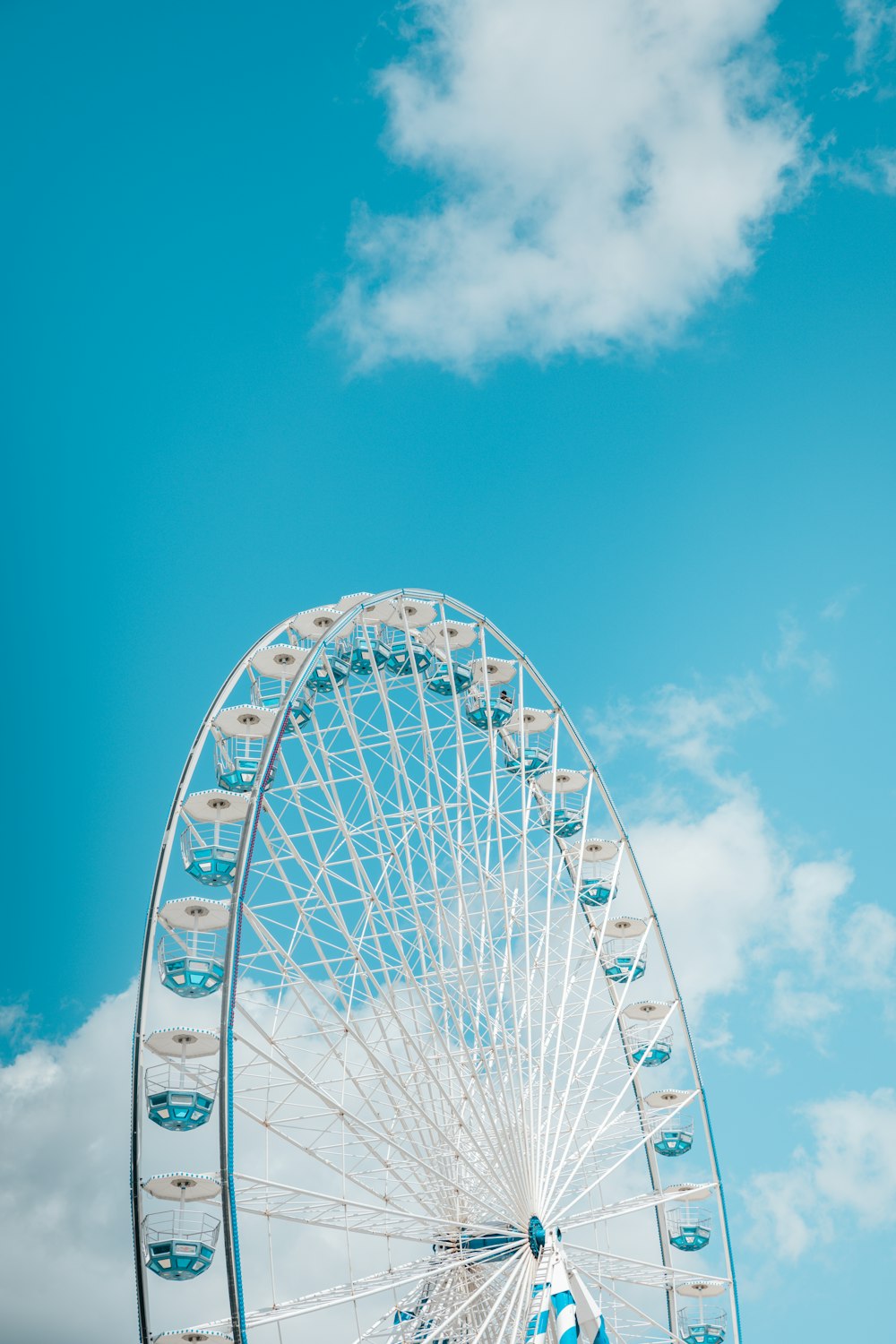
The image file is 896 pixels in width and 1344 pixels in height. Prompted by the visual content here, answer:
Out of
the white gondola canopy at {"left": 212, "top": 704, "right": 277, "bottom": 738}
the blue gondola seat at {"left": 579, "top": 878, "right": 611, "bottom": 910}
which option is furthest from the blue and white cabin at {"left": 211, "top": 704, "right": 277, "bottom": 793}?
the blue gondola seat at {"left": 579, "top": 878, "right": 611, "bottom": 910}

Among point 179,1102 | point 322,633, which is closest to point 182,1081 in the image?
point 179,1102

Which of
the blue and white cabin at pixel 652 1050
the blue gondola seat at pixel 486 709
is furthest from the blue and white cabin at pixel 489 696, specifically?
the blue and white cabin at pixel 652 1050

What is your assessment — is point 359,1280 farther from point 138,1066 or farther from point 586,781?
point 586,781

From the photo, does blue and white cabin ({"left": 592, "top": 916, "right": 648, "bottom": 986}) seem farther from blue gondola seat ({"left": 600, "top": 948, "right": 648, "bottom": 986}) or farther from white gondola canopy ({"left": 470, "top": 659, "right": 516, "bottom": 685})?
white gondola canopy ({"left": 470, "top": 659, "right": 516, "bottom": 685})

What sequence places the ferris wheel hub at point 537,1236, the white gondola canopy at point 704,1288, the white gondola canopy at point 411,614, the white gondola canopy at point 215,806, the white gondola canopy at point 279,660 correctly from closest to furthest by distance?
1. the ferris wheel hub at point 537,1236
2. the white gondola canopy at point 215,806
3. the white gondola canopy at point 279,660
4. the white gondola canopy at point 411,614
5. the white gondola canopy at point 704,1288

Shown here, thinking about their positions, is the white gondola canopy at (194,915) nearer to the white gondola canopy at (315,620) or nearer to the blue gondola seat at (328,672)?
the blue gondola seat at (328,672)

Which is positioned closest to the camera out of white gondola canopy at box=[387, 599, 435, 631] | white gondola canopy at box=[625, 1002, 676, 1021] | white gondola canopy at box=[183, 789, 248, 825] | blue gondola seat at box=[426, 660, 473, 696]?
white gondola canopy at box=[183, 789, 248, 825]

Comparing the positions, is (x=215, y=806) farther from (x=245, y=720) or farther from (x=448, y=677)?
(x=448, y=677)

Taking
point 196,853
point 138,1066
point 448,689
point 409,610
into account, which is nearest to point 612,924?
point 448,689

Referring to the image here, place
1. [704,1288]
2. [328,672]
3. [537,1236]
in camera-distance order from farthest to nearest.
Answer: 1. [704,1288]
2. [328,672]
3. [537,1236]

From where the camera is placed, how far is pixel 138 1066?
22.9 metres

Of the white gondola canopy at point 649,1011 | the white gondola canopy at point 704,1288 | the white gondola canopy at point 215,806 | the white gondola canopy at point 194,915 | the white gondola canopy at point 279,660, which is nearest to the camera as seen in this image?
the white gondola canopy at point 194,915

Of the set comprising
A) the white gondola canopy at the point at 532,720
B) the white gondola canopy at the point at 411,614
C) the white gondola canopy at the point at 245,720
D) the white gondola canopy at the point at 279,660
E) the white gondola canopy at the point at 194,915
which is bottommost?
the white gondola canopy at the point at 194,915

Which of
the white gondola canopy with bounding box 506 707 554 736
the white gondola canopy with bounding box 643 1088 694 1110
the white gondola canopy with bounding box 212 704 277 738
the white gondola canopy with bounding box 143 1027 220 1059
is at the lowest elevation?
the white gondola canopy with bounding box 143 1027 220 1059
